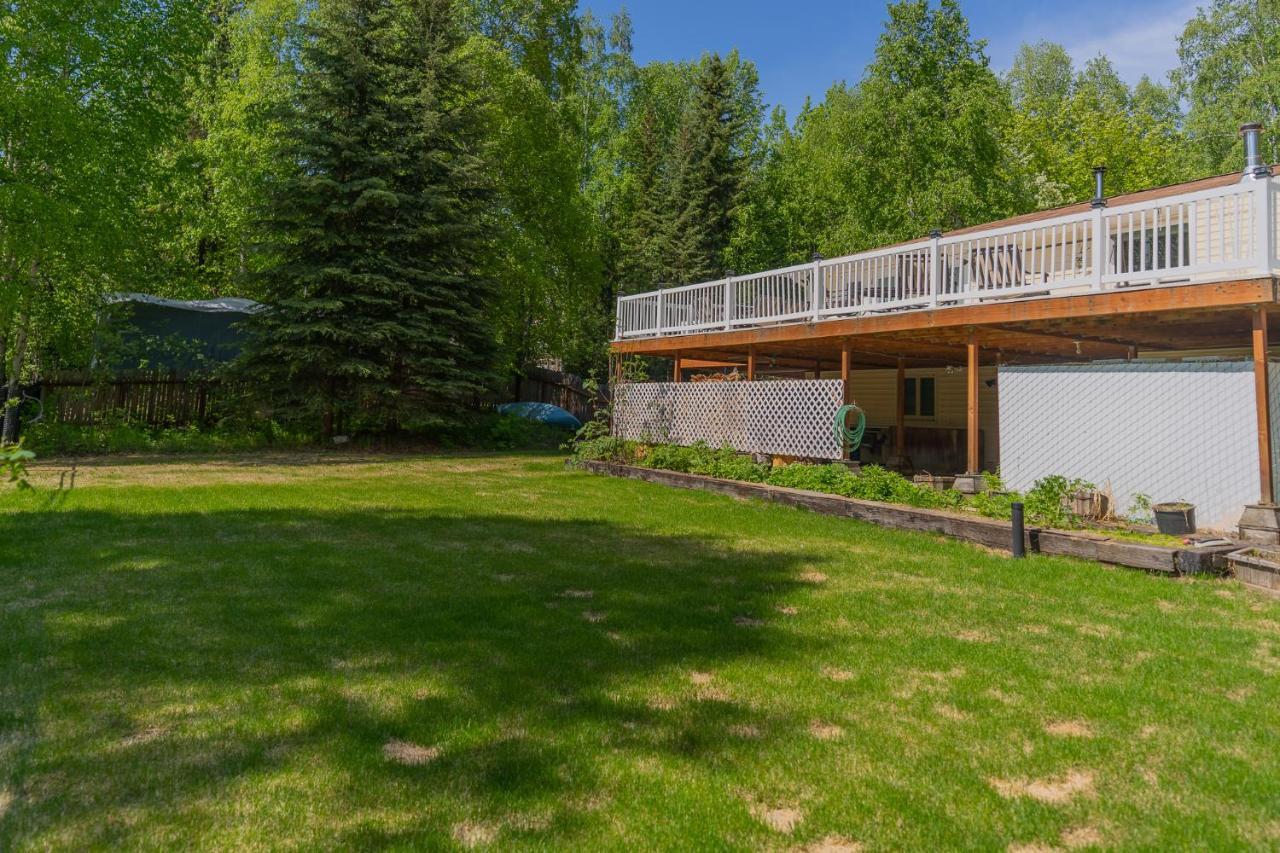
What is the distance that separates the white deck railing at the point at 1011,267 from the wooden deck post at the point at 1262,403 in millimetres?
493

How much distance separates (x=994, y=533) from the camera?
672cm

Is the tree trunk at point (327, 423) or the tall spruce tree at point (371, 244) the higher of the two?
the tall spruce tree at point (371, 244)

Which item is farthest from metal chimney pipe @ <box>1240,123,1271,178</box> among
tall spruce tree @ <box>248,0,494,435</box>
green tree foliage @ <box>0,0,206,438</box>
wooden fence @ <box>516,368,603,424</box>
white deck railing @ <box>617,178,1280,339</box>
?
wooden fence @ <box>516,368,603,424</box>

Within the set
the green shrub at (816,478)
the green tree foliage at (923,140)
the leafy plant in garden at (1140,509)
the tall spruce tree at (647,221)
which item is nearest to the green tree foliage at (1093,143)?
the green tree foliage at (923,140)

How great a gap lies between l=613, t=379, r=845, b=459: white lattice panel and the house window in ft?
19.3

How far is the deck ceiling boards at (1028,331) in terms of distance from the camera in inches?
277

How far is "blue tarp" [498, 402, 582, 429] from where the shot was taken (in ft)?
68.6

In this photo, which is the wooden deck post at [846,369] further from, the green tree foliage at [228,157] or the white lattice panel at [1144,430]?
the green tree foliage at [228,157]

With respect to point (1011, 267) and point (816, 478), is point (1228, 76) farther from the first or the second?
point (816, 478)

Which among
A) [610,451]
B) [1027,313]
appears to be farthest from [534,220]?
[1027,313]

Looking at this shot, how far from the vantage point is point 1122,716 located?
3.00 m

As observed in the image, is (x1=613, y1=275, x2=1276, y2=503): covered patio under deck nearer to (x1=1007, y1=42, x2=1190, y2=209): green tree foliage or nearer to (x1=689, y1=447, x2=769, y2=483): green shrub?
(x1=689, y1=447, x2=769, y2=483): green shrub

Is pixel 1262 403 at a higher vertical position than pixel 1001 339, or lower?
lower

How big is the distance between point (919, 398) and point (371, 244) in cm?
1244
